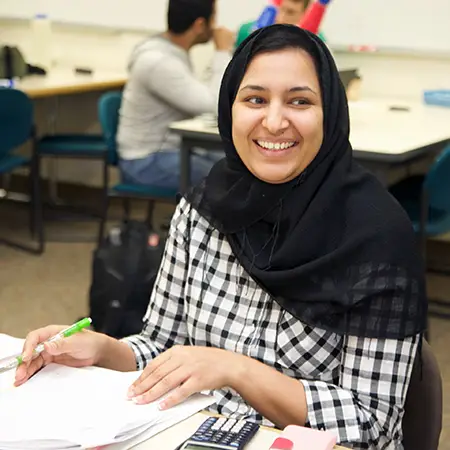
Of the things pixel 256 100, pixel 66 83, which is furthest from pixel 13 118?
pixel 256 100

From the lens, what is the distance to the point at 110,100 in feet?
12.4

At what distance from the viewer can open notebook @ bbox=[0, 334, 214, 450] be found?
980 millimetres

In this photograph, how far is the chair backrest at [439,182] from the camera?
9.17 feet

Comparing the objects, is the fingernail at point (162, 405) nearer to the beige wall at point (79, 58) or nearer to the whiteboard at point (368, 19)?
the whiteboard at point (368, 19)

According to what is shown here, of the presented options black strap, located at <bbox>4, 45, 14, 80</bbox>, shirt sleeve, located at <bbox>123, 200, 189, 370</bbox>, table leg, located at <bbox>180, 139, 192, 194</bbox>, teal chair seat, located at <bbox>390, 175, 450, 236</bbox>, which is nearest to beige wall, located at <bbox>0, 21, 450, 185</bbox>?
black strap, located at <bbox>4, 45, 14, 80</bbox>

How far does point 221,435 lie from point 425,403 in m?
0.40

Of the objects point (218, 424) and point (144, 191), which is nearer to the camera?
point (218, 424)

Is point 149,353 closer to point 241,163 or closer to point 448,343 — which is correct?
point 241,163

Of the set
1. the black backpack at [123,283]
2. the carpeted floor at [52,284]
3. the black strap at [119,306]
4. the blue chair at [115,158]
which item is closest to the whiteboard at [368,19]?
the blue chair at [115,158]

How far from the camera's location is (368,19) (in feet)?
13.0

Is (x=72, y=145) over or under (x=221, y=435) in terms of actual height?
under

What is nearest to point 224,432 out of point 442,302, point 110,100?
point 442,302

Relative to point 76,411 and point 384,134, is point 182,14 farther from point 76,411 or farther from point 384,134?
point 76,411

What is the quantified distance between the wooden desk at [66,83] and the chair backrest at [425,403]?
10.0 feet
